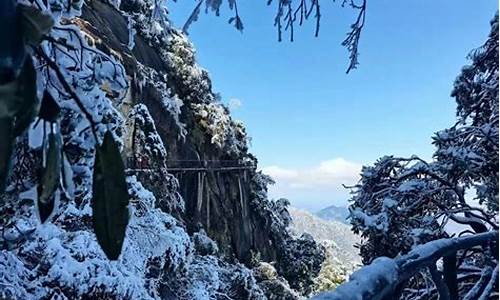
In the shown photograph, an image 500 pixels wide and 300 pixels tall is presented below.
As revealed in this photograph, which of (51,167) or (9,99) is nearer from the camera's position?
(9,99)

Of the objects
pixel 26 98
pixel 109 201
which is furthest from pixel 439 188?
pixel 26 98

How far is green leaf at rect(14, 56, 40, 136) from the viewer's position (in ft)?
1.00

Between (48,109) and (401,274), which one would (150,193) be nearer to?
(401,274)

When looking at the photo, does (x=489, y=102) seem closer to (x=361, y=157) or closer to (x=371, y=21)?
(x=361, y=157)

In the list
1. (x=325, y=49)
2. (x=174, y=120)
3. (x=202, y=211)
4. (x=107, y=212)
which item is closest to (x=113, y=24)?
(x=174, y=120)

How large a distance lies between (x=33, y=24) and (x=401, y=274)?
75cm

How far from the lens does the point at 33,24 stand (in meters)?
0.30

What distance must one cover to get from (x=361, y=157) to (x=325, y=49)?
85.9 inches

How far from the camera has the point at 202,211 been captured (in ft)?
28.3

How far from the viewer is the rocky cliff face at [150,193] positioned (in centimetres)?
129

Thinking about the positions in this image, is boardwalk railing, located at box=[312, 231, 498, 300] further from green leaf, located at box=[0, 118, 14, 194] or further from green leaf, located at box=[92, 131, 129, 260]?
green leaf, located at box=[0, 118, 14, 194]

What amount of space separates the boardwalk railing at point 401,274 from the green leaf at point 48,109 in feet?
1.28

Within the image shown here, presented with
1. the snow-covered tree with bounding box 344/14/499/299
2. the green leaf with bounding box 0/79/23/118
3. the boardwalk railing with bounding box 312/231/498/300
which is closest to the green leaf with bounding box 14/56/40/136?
the green leaf with bounding box 0/79/23/118

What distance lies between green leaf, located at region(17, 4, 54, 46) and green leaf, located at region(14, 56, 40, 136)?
2 centimetres
